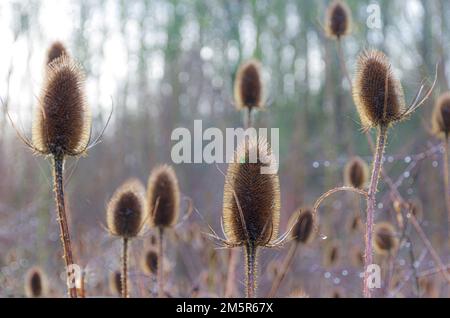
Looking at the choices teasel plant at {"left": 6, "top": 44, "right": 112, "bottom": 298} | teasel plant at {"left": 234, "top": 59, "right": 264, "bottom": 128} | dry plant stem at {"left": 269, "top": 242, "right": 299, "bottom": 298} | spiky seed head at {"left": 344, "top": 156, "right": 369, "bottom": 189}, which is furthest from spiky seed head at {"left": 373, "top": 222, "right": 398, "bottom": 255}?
teasel plant at {"left": 6, "top": 44, "right": 112, "bottom": 298}

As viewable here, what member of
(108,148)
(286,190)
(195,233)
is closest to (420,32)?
(286,190)

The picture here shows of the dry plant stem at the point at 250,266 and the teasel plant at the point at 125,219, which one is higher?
the teasel plant at the point at 125,219

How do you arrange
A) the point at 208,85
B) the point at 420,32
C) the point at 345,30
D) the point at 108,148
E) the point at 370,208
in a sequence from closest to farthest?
1. the point at 370,208
2. the point at 345,30
3. the point at 420,32
4. the point at 108,148
5. the point at 208,85

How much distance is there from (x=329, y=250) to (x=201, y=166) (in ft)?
34.6

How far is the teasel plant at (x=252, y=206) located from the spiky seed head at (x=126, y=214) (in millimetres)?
712

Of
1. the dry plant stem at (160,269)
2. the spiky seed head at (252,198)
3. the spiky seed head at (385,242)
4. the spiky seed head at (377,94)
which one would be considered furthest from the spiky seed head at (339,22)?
the spiky seed head at (252,198)

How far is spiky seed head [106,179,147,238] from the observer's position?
2.85 metres

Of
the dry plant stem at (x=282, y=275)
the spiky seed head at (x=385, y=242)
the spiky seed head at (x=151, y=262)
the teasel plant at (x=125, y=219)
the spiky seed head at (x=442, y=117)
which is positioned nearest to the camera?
the teasel plant at (x=125, y=219)

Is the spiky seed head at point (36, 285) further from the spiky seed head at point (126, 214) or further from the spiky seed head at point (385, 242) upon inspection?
the spiky seed head at point (385, 242)

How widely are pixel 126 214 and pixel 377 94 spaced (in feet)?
4.12

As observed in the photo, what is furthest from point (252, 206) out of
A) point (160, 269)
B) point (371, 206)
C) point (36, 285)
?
point (36, 285)

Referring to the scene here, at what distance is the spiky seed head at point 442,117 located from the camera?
3533mm
